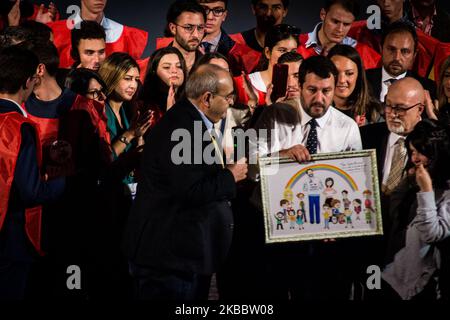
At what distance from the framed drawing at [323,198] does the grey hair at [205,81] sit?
77 centimetres

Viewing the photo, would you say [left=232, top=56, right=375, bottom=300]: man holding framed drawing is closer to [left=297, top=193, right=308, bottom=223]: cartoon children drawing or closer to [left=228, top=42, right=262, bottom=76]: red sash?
[left=297, top=193, right=308, bottom=223]: cartoon children drawing

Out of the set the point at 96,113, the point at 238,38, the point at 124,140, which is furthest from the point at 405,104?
the point at 96,113

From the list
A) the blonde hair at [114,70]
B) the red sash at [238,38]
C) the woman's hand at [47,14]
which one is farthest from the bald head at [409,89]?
the woman's hand at [47,14]

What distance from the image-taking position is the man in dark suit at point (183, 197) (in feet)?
12.9

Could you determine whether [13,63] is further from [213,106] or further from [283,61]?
[283,61]

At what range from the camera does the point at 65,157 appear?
4605 mm

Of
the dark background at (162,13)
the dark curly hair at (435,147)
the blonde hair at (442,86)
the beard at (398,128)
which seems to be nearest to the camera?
the dark curly hair at (435,147)

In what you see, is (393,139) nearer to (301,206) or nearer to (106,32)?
(301,206)

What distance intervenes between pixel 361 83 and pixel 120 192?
1663 millimetres

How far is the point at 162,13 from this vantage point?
214 inches

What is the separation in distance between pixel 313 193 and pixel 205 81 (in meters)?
1.06

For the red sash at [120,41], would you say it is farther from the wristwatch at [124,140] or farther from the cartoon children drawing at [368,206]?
the cartoon children drawing at [368,206]
